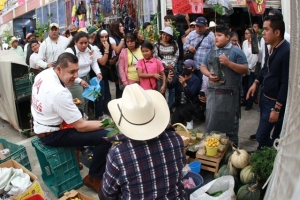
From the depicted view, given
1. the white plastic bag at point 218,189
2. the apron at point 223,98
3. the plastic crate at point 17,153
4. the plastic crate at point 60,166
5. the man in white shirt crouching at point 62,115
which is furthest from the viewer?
the apron at point 223,98

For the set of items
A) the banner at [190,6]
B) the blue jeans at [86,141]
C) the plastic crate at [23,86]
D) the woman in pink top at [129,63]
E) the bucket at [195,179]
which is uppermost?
the banner at [190,6]

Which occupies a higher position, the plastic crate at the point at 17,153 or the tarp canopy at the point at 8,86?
the tarp canopy at the point at 8,86

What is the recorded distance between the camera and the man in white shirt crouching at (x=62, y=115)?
3197 mm

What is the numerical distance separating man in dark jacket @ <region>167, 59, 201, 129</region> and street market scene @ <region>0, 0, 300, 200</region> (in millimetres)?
19

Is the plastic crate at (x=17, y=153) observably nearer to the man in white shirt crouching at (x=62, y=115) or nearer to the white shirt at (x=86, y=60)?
→ the man in white shirt crouching at (x=62, y=115)

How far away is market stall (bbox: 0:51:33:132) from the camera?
5.09 meters

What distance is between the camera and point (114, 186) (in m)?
2.02

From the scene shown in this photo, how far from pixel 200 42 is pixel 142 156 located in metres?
4.09

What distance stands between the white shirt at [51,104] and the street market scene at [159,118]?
0.01 meters

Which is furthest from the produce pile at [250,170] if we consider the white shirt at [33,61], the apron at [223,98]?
the white shirt at [33,61]

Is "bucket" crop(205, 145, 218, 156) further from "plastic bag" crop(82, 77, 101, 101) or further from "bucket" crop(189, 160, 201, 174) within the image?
"plastic bag" crop(82, 77, 101, 101)

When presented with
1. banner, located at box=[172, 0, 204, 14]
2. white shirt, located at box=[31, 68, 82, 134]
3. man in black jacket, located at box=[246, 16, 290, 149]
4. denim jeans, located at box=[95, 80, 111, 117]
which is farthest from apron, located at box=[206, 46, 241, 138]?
banner, located at box=[172, 0, 204, 14]

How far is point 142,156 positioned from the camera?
1951 mm

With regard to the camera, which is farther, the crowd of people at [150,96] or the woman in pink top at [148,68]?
the woman in pink top at [148,68]
